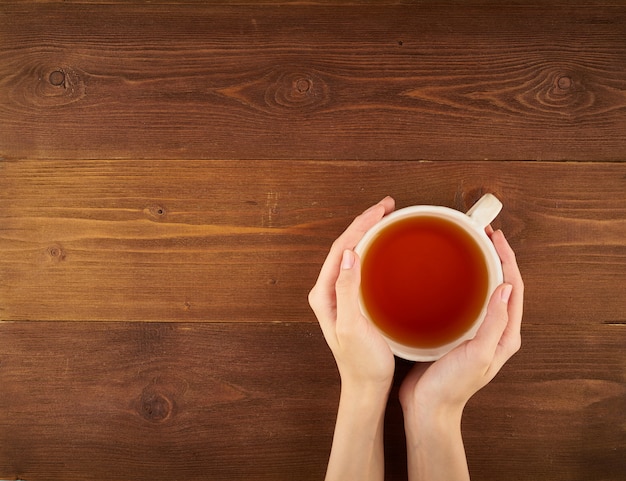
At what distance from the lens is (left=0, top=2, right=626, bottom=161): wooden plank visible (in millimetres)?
743

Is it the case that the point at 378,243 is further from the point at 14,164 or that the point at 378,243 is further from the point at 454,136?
the point at 14,164

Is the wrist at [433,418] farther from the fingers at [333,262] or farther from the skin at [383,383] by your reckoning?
the fingers at [333,262]

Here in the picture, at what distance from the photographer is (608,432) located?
2.49 feet

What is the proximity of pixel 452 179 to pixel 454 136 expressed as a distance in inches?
2.5

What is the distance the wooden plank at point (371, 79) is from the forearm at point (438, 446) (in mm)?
372

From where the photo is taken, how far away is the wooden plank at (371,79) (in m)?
0.74

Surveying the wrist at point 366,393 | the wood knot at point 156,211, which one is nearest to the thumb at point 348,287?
the wrist at point 366,393

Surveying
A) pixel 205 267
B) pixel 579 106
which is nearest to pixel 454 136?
pixel 579 106

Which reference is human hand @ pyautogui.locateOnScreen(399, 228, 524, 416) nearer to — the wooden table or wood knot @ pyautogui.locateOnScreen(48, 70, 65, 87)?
the wooden table

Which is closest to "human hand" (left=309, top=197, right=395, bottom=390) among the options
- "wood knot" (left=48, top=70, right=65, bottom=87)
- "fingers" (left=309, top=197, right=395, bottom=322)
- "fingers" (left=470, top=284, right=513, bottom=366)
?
"fingers" (left=309, top=197, right=395, bottom=322)

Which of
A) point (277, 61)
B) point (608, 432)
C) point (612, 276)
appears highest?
point (277, 61)

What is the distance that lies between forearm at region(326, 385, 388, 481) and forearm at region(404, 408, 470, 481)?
55 millimetres

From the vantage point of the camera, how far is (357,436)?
0.69 meters

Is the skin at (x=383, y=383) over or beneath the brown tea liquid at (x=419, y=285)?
beneath
